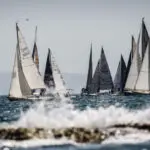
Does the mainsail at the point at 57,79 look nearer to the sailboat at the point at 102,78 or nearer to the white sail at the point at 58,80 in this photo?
the white sail at the point at 58,80

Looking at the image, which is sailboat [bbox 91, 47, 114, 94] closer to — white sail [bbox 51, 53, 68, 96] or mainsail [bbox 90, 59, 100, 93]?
mainsail [bbox 90, 59, 100, 93]

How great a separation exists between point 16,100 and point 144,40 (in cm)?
2473

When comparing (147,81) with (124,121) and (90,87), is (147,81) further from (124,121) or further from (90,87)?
(124,121)

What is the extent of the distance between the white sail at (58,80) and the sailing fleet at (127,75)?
12557 mm

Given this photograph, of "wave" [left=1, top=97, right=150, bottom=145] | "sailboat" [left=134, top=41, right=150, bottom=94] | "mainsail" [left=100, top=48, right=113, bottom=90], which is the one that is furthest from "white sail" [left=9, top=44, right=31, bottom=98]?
"wave" [left=1, top=97, right=150, bottom=145]

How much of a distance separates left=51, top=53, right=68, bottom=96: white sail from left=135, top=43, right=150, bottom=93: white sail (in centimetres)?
1729

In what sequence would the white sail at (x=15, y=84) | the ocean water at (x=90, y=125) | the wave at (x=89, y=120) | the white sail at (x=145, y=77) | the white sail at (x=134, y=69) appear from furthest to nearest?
the white sail at (x=134, y=69) → the white sail at (x=145, y=77) → the white sail at (x=15, y=84) → the wave at (x=89, y=120) → the ocean water at (x=90, y=125)

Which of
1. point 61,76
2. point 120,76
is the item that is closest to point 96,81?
point 120,76

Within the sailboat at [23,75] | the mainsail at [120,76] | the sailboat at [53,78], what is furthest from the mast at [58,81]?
the mainsail at [120,76]

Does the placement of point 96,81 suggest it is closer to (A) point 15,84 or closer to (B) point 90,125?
(A) point 15,84

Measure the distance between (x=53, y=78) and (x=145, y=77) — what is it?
21365 millimetres

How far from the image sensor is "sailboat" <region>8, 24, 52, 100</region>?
289ft

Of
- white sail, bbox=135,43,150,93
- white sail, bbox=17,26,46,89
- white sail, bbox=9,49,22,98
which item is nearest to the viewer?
white sail, bbox=17,26,46,89

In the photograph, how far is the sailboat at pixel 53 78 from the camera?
108m
